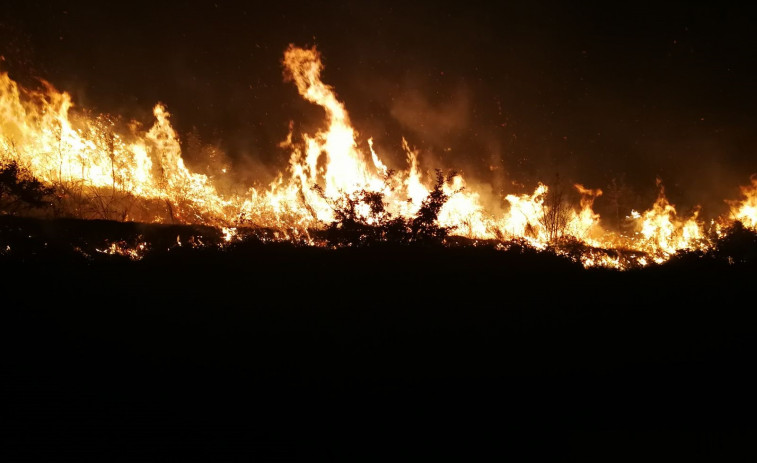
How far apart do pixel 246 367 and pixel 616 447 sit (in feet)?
10.1

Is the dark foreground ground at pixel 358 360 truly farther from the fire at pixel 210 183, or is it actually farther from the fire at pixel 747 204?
the fire at pixel 747 204

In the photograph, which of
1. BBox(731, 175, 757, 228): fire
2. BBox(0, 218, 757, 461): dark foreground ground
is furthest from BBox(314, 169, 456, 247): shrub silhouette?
BBox(731, 175, 757, 228): fire

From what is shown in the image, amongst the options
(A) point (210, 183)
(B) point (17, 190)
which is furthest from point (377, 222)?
(A) point (210, 183)

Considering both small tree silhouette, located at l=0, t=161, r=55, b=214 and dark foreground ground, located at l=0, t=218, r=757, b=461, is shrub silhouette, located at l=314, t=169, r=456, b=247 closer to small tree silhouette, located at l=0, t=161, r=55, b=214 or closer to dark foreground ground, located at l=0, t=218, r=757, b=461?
dark foreground ground, located at l=0, t=218, r=757, b=461

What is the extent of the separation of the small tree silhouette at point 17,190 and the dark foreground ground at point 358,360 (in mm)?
3541

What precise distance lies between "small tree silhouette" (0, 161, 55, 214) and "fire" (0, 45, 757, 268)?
7.31 ft

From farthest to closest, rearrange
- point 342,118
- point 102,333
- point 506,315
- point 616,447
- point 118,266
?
point 342,118 → point 118,266 → point 506,315 → point 102,333 → point 616,447

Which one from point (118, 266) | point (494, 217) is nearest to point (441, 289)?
point (118, 266)

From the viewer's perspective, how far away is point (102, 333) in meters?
4.54

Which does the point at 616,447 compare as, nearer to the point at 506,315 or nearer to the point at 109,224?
the point at 506,315

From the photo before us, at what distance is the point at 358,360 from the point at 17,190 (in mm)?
8094

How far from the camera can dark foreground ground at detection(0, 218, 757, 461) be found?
342cm

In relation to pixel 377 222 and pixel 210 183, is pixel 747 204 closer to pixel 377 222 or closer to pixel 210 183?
pixel 377 222

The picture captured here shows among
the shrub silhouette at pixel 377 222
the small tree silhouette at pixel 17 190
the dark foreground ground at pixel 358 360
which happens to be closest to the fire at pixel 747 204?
the dark foreground ground at pixel 358 360
